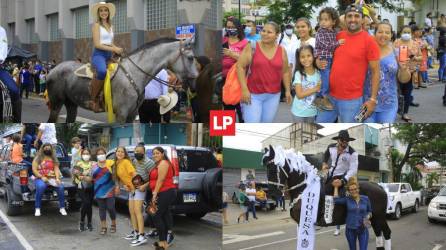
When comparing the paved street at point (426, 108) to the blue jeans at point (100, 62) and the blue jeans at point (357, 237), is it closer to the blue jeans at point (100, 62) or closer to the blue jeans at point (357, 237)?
the blue jeans at point (357, 237)

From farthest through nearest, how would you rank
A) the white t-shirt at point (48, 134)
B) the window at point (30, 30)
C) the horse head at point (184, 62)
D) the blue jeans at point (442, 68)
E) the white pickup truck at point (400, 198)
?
the window at point (30, 30)
the blue jeans at point (442, 68)
the horse head at point (184, 62)
the white t-shirt at point (48, 134)
the white pickup truck at point (400, 198)

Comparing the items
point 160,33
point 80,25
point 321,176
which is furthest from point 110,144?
point 80,25

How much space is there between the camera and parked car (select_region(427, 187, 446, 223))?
374cm

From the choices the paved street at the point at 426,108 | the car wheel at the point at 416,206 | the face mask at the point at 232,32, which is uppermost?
the face mask at the point at 232,32

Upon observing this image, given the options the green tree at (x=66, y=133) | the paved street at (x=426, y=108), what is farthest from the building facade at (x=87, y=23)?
the green tree at (x=66, y=133)

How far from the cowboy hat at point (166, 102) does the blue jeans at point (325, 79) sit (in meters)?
1.97

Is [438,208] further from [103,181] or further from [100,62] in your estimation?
[100,62]

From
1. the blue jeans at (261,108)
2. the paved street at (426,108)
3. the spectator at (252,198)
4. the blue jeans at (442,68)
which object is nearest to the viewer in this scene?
the spectator at (252,198)

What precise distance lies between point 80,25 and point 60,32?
1.59 meters

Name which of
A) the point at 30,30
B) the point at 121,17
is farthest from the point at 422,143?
the point at 30,30

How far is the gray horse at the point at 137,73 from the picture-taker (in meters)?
5.10

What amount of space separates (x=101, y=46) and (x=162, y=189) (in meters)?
1.73

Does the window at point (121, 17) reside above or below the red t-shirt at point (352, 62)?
above

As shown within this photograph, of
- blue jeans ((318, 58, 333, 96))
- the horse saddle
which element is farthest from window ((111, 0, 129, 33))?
blue jeans ((318, 58, 333, 96))
